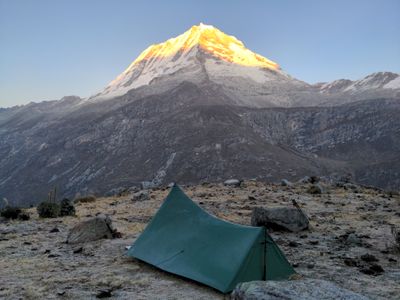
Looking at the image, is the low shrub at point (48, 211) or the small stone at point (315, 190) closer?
the low shrub at point (48, 211)

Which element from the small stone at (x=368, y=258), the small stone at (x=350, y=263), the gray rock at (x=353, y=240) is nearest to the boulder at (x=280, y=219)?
the gray rock at (x=353, y=240)

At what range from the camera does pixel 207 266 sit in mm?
12328

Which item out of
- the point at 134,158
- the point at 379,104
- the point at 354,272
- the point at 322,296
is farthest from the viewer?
the point at 379,104

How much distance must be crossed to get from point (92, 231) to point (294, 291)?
36.8 feet

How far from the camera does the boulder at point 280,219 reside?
18.8 metres

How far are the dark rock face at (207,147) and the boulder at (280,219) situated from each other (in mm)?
95299

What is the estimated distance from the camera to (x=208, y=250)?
42.4ft

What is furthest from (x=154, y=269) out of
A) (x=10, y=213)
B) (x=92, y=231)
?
(x=10, y=213)

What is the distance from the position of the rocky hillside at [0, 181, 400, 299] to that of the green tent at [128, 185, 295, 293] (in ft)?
1.17

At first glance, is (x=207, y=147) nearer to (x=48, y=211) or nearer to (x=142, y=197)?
(x=142, y=197)

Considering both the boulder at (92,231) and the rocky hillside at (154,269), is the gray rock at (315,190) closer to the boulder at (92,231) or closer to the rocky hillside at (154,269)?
the rocky hillside at (154,269)

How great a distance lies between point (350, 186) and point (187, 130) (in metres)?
128

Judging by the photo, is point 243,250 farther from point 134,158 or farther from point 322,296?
point 134,158

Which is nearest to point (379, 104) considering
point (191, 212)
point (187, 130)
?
point (187, 130)
